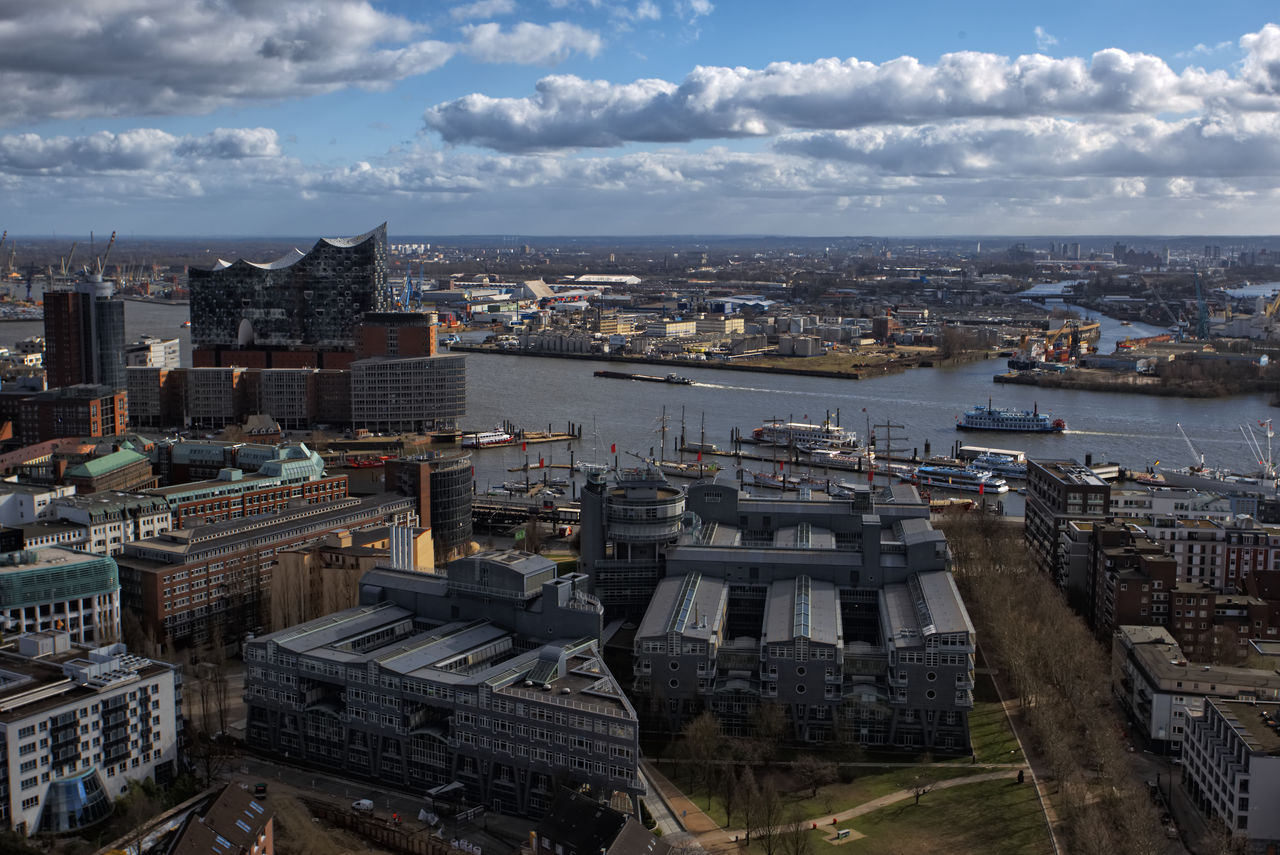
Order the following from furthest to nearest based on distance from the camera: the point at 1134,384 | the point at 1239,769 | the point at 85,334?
the point at 1134,384
the point at 85,334
the point at 1239,769

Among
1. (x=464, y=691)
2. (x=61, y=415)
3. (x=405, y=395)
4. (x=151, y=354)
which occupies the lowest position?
(x=464, y=691)

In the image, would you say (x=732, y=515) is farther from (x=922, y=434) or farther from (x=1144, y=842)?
(x=922, y=434)

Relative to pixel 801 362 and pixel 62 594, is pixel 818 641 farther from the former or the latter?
pixel 801 362

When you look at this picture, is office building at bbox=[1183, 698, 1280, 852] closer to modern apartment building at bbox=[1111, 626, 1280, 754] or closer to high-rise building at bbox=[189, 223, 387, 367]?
modern apartment building at bbox=[1111, 626, 1280, 754]

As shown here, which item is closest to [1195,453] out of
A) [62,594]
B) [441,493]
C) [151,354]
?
[441,493]

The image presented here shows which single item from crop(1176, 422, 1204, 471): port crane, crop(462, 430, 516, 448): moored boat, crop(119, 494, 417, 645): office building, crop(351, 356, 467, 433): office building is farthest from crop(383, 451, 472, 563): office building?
crop(1176, 422, 1204, 471): port crane

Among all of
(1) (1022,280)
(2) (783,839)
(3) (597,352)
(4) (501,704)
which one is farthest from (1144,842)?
(1) (1022,280)
